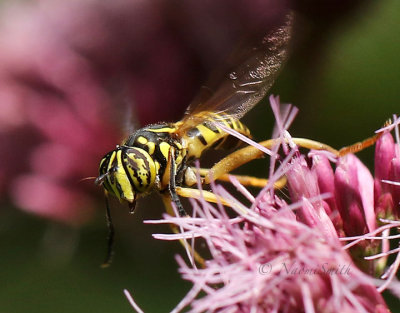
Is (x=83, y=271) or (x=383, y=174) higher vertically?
(x=383, y=174)

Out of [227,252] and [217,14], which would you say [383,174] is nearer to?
[227,252]

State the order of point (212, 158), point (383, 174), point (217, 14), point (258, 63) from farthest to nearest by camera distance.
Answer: point (217, 14) → point (212, 158) → point (258, 63) → point (383, 174)

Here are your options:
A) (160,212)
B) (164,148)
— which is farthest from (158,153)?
(160,212)

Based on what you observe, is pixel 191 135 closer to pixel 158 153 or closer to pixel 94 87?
pixel 158 153

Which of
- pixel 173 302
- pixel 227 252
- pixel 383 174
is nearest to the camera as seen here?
pixel 227 252

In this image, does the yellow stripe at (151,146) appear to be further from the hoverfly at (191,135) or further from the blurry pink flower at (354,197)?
the blurry pink flower at (354,197)

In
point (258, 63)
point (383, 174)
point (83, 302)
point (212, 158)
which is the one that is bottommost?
point (83, 302)

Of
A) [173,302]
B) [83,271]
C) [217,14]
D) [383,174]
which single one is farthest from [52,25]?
[383,174]
